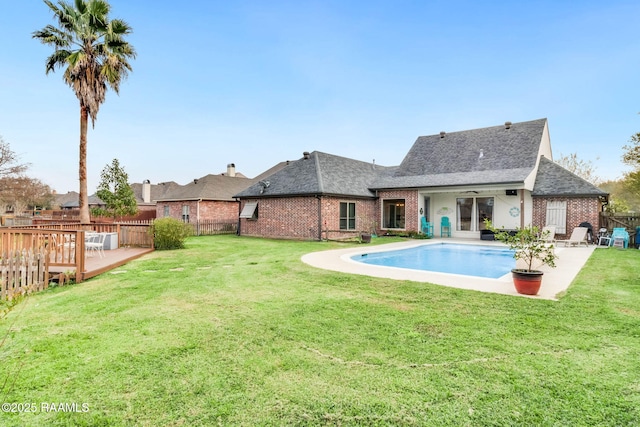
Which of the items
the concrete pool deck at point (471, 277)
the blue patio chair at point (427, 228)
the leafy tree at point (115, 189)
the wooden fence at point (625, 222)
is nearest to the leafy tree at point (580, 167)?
the wooden fence at point (625, 222)

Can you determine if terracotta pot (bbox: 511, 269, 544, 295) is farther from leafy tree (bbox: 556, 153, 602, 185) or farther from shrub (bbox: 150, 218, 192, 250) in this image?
leafy tree (bbox: 556, 153, 602, 185)

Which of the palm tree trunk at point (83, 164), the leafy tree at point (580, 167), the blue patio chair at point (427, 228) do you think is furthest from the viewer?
the leafy tree at point (580, 167)

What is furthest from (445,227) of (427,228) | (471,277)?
(471,277)

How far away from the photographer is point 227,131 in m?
24.9

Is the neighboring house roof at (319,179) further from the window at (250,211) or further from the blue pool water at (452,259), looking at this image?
the blue pool water at (452,259)

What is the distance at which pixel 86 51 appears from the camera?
15875mm

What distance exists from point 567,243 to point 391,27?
13.6 meters

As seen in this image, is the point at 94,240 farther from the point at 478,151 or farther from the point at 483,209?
the point at 478,151

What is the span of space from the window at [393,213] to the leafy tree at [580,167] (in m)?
28.1

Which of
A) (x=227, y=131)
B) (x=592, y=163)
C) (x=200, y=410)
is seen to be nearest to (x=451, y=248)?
Result: (x=200, y=410)

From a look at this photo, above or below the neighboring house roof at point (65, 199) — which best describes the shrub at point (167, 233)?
below

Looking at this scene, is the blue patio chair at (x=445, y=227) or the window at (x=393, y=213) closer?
the blue patio chair at (x=445, y=227)

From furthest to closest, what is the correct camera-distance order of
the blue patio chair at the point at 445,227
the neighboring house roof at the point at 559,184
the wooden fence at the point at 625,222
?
the blue patio chair at the point at 445,227 < the neighboring house roof at the point at 559,184 < the wooden fence at the point at 625,222

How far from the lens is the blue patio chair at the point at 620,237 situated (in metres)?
14.3
